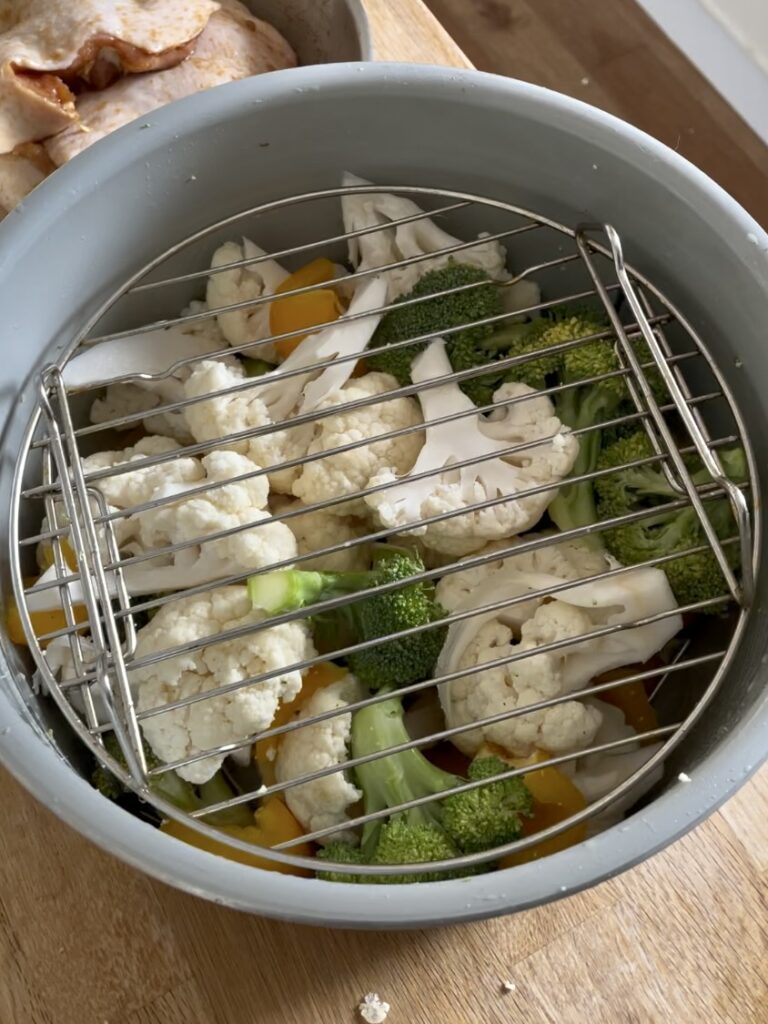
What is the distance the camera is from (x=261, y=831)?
82 centimetres

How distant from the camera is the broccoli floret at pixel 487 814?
780 millimetres

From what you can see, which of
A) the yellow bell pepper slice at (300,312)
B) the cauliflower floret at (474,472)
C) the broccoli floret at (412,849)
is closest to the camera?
the broccoli floret at (412,849)

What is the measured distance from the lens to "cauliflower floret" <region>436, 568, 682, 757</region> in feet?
2.75

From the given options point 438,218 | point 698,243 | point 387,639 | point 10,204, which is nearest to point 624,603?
point 387,639

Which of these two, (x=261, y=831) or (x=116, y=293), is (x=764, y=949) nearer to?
(x=261, y=831)

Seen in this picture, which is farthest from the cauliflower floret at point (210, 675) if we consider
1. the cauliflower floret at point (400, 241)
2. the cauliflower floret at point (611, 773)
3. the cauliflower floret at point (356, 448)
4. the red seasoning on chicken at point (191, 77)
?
the red seasoning on chicken at point (191, 77)

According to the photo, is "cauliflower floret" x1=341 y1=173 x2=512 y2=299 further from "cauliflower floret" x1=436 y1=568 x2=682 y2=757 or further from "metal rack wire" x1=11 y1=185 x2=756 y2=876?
"cauliflower floret" x1=436 y1=568 x2=682 y2=757

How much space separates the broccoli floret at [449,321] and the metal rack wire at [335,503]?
0.8 inches

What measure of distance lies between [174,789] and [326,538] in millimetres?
256

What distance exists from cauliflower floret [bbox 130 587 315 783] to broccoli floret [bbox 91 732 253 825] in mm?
16

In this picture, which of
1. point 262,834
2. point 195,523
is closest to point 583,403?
point 195,523

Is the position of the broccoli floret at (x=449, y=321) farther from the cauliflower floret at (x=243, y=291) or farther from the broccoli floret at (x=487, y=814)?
the broccoli floret at (x=487, y=814)

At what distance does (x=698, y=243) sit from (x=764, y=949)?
23.5 inches

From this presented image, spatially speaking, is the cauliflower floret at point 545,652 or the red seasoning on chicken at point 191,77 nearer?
the cauliflower floret at point 545,652
